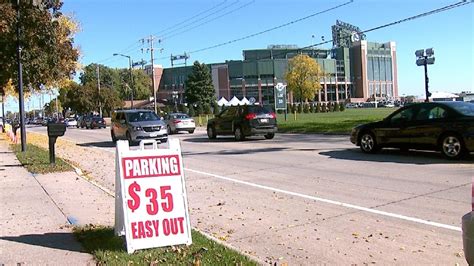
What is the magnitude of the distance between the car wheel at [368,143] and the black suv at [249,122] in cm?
769

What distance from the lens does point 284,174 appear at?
451 inches

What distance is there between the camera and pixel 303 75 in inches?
3302

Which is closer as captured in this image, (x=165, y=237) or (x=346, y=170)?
(x=165, y=237)

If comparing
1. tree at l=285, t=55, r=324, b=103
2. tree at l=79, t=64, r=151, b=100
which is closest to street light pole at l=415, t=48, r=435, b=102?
tree at l=285, t=55, r=324, b=103

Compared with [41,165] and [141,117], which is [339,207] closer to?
[41,165]

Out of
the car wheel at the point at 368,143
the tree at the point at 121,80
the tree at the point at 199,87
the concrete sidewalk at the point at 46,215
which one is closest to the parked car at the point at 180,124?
the car wheel at the point at 368,143

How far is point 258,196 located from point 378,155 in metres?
6.43

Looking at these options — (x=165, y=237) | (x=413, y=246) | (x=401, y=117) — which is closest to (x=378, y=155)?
(x=401, y=117)

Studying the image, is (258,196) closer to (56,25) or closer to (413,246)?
(413,246)

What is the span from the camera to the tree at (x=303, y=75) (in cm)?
8312

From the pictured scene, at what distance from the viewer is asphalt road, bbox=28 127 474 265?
5523 mm

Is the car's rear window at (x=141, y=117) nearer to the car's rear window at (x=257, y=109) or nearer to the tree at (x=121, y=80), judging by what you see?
the car's rear window at (x=257, y=109)

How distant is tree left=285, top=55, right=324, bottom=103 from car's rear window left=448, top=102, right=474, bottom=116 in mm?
70469

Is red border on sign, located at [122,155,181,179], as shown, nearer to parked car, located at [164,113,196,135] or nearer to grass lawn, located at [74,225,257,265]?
grass lawn, located at [74,225,257,265]
